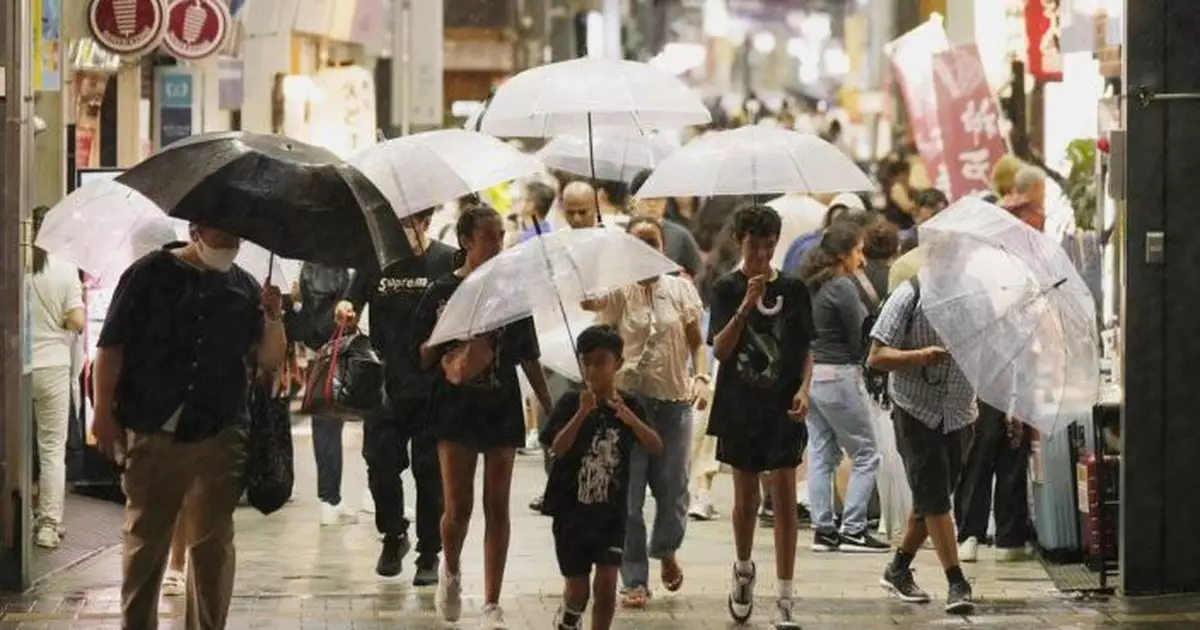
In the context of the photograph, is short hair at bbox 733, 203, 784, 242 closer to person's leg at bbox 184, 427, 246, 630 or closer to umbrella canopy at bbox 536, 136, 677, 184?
person's leg at bbox 184, 427, 246, 630

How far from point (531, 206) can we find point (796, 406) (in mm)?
6595

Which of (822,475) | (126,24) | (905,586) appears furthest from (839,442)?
(126,24)

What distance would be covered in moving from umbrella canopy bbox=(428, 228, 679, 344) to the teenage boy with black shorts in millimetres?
710

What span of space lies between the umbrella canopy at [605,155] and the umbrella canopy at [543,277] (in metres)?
5.69

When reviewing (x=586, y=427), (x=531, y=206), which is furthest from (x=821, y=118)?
(x=586, y=427)

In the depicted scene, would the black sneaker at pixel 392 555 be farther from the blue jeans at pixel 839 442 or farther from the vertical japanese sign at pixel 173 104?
the vertical japanese sign at pixel 173 104

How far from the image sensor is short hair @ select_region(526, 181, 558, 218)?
18.3 metres

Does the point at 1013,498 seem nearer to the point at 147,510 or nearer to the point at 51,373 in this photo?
the point at 51,373

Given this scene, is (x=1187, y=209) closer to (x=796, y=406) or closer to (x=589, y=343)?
(x=796, y=406)

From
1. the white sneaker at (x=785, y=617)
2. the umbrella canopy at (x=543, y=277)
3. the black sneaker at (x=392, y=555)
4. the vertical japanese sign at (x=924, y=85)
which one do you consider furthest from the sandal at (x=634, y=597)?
the vertical japanese sign at (x=924, y=85)

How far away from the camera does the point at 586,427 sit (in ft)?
35.2

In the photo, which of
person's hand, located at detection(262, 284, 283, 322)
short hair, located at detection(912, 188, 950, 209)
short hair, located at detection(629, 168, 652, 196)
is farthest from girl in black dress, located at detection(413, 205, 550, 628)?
short hair, located at detection(912, 188, 950, 209)

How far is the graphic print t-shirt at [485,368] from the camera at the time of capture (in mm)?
11555

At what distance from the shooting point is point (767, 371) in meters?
11.9
